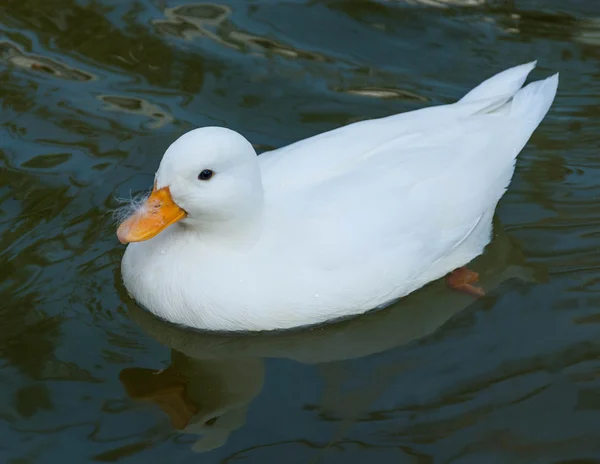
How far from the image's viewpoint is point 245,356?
4648 mm

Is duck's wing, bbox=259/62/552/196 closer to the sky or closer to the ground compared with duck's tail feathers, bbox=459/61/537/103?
closer to the ground

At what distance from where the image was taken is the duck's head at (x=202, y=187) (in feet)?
14.2

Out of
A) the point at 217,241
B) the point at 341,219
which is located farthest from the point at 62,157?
the point at 341,219

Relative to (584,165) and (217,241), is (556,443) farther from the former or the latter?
(584,165)

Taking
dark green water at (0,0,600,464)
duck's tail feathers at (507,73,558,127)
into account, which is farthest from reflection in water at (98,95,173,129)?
duck's tail feathers at (507,73,558,127)

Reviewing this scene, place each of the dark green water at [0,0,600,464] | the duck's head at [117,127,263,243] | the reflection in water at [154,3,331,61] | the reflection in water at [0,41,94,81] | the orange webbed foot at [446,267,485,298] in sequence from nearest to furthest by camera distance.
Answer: the dark green water at [0,0,600,464] < the duck's head at [117,127,263,243] < the orange webbed foot at [446,267,485,298] < the reflection in water at [0,41,94,81] < the reflection in water at [154,3,331,61]

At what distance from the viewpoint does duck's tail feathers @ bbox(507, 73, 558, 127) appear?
5496mm

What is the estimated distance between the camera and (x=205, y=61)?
6707 millimetres

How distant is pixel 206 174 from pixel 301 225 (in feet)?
1.66

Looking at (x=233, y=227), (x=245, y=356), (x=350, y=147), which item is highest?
(x=350, y=147)

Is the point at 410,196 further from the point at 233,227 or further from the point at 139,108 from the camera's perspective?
the point at 139,108

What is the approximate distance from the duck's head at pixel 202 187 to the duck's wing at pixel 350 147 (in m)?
0.31

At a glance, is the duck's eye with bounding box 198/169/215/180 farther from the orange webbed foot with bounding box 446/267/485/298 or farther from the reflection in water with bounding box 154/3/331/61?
the reflection in water with bounding box 154/3/331/61

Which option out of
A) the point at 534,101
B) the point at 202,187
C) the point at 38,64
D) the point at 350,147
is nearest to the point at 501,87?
the point at 534,101
